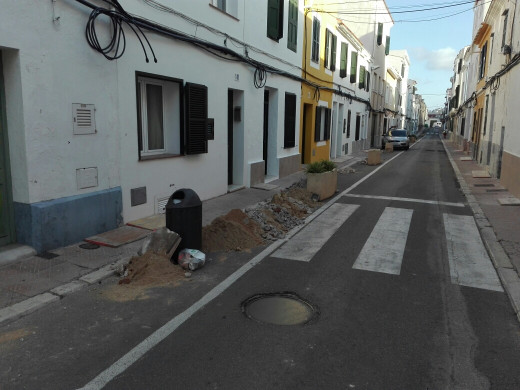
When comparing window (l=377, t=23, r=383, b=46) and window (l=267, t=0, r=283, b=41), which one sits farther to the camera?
window (l=377, t=23, r=383, b=46)

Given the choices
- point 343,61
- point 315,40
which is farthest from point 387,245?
point 343,61

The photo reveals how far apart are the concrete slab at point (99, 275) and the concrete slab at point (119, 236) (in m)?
0.81

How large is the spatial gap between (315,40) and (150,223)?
12136 mm

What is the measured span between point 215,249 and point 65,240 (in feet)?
7.11

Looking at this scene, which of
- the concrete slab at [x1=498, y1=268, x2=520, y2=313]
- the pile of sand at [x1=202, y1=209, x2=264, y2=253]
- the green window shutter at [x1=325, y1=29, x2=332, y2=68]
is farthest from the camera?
the green window shutter at [x1=325, y1=29, x2=332, y2=68]

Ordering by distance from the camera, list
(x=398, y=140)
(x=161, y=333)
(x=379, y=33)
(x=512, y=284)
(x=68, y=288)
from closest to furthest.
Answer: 1. (x=161, y=333)
2. (x=68, y=288)
3. (x=512, y=284)
4. (x=379, y=33)
5. (x=398, y=140)

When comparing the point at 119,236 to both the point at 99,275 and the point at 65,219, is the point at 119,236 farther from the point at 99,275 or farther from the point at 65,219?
the point at 99,275

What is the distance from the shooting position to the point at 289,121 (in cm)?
1416

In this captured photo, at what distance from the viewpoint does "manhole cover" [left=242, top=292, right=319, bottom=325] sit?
4.04 meters

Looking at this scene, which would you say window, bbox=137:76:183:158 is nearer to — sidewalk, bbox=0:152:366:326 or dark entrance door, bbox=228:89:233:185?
sidewalk, bbox=0:152:366:326

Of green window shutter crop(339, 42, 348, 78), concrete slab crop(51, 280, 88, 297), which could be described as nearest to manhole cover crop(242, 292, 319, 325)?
concrete slab crop(51, 280, 88, 297)

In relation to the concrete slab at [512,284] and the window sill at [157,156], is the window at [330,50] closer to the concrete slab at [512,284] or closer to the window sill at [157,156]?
the window sill at [157,156]

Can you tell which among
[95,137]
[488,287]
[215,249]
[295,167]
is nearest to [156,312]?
[215,249]

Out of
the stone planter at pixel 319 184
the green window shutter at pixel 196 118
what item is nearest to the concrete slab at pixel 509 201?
the stone planter at pixel 319 184
